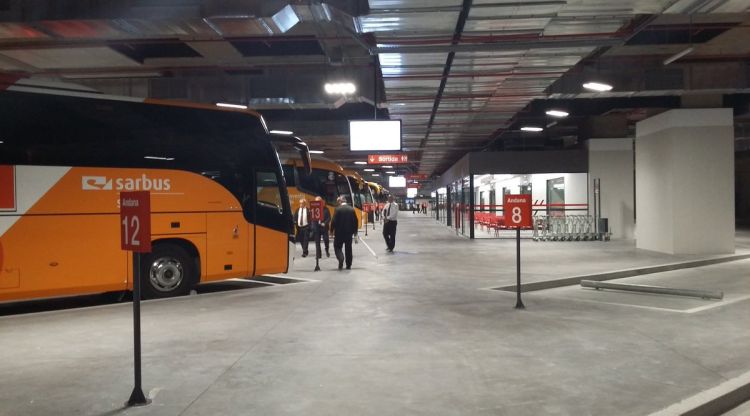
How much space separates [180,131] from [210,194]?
1.25 meters

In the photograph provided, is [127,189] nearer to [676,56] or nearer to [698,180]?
[676,56]

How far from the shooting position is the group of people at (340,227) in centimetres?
1403

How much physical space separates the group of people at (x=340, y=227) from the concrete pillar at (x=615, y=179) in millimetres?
9525

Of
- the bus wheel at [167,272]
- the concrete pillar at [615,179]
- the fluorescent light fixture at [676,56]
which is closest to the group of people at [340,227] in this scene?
the bus wheel at [167,272]

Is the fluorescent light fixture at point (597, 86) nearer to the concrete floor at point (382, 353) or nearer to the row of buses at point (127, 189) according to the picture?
the concrete floor at point (382, 353)

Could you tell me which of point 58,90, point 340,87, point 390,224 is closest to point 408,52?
point 340,87

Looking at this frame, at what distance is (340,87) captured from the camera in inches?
587

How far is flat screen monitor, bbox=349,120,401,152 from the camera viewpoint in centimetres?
1673

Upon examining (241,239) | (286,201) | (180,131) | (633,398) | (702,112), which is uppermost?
(702,112)

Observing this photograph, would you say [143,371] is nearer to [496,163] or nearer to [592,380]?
[592,380]

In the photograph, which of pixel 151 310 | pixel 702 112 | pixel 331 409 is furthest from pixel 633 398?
pixel 702 112

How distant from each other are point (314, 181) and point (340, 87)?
10355mm

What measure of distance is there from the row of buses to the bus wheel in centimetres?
2

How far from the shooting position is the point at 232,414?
4633mm
